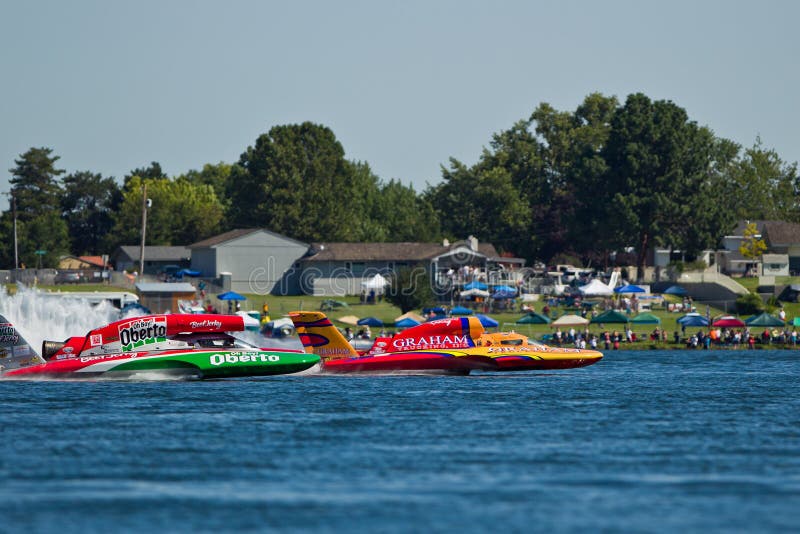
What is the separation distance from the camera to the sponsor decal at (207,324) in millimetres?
50094

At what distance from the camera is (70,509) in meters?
24.3

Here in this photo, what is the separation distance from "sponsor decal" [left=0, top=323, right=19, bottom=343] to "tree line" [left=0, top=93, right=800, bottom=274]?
7806 cm

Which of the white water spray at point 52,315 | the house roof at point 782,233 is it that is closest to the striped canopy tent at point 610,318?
the white water spray at point 52,315

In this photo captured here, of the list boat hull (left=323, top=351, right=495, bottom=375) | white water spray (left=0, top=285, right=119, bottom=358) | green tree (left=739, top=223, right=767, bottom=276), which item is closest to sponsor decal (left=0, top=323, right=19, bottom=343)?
boat hull (left=323, top=351, right=495, bottom=375)

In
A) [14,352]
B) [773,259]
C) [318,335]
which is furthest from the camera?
[773,259]

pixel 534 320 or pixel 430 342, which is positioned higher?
pixel 534 320

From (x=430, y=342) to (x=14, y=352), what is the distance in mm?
15715

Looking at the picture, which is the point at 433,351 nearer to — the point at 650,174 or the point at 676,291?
the point at 676,291

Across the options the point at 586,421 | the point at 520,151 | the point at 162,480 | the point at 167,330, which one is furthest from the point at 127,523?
the point at 520,151

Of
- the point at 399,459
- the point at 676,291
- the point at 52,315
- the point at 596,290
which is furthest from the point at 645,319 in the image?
the point at 399,459

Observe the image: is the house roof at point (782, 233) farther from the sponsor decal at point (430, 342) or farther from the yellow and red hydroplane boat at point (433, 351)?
the sponsor decal at point (430, 342)

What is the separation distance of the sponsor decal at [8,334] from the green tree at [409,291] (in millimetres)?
50390

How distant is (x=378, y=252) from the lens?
394 ft

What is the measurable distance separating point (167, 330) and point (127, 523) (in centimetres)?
2707
